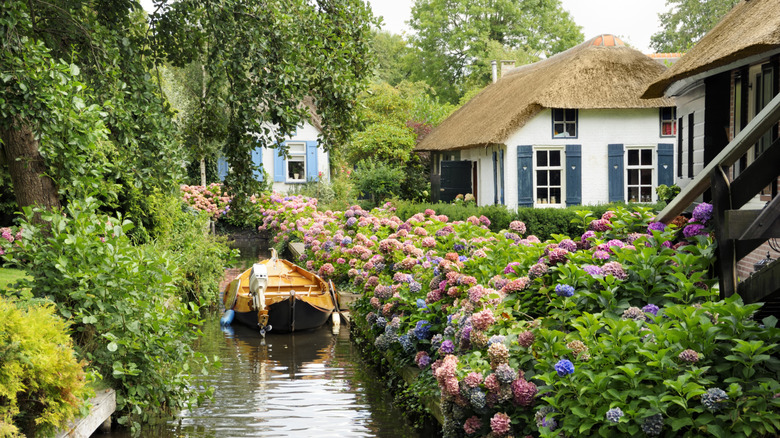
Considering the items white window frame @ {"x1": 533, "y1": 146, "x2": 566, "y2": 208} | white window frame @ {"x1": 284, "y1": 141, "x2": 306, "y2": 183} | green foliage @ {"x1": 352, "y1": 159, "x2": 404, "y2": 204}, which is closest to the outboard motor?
white window frame @ {"x1": 533, "y1": 146, "x2": 566, "y2": 208}

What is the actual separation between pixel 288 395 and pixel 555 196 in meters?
14.7

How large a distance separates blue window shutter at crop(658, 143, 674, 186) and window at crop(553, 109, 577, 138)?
2.57m

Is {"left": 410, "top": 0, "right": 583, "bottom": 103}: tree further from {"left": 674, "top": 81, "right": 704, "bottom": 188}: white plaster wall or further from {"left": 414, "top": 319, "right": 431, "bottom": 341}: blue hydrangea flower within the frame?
{"left": 414, "top": 319, "right": 431, "bottom": 341}: blue hydrangea flower

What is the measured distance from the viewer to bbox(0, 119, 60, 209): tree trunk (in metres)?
7.90

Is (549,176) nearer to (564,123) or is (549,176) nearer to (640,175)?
(564,123)

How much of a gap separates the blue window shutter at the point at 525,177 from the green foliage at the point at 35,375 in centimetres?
1779

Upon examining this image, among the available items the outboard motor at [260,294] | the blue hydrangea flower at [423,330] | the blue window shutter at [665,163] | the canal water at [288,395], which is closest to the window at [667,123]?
the blue window shutter at [665,163]

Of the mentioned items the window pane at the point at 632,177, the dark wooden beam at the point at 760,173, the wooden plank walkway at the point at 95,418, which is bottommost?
the wooden plank walkway at the point at 95,418

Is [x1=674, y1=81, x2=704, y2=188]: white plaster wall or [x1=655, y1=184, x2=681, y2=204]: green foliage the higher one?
[x1=674, y1=81, x2=704, y2=188]: white plaster wall

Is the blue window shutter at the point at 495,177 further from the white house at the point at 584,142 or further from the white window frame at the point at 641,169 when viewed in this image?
the white window frame at the point at 641,169

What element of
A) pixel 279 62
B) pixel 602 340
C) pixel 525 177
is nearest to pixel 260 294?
pixel 279 62

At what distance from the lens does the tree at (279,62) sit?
8.06m

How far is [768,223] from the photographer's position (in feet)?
13.7

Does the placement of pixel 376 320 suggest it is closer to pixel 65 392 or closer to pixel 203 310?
pixel 65 392
